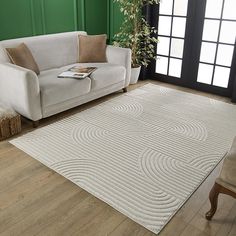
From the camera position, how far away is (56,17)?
389 cm

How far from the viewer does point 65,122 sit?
3.10m

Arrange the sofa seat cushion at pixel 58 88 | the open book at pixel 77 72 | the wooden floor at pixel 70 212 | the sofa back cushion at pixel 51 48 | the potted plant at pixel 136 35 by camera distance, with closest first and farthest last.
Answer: the wooden floor at pixel 70 212, the sofa seat cushion at pixel 58 88, the open book at pixel 77 72, the sofa back cushion at pixel 51 48, the potted plant at pixel 136 35

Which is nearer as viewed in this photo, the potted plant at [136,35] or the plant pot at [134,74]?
the potted plant at [136,35]

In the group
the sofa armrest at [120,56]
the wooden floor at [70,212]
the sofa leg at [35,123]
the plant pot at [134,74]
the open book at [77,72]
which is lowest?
the wooden floor at [70,212]

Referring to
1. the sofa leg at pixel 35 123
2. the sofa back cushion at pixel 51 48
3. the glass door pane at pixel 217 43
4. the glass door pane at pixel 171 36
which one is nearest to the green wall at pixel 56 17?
the sofa back cushion at pixel 51 48

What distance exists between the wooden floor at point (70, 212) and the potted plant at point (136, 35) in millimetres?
2475

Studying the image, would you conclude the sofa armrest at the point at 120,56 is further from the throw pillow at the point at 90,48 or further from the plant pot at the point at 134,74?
the plant pot at the point at 134,74

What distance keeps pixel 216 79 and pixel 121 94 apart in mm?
1388

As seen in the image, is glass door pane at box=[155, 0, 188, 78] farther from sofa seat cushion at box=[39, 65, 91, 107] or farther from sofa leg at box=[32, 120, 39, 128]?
sofa leg at box=[32, 120, 39, 128]

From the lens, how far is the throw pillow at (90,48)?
12.4 feet

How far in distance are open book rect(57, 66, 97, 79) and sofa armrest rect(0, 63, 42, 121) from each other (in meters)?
0.48

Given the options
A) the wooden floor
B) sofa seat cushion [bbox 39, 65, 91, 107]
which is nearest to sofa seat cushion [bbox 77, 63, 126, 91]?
sofa seat cushion [bbox 39, 65, 91, 107]

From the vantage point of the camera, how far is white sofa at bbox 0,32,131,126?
284 centimetres

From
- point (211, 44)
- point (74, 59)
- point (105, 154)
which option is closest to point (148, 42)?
point (211, 44)
